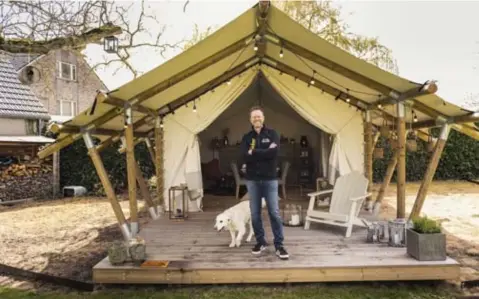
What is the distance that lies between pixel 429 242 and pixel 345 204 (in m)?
1.52

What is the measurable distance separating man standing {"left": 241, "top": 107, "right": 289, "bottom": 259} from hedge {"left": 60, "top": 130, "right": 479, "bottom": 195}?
→ 7.07 meters

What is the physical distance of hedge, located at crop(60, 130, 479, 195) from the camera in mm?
10344

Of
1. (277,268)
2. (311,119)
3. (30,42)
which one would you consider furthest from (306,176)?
(30,42)

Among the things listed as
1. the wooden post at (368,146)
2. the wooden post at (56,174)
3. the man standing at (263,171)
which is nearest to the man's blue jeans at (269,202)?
the man standing at (263,171)

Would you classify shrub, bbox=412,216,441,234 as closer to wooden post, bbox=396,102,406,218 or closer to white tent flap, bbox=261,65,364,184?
wooden post, bbox=396,102,406,218

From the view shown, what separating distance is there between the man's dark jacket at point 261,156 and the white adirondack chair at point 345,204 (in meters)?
1.38

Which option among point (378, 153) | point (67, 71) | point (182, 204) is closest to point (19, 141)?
point (182, 204)

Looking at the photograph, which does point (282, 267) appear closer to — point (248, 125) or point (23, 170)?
point (248, 125)

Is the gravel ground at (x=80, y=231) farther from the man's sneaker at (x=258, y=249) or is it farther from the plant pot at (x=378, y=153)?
the man's sneaker at (x=258, y=249)

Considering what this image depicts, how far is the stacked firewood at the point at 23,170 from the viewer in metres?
9.80

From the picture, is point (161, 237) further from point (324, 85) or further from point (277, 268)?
point (324, 85)

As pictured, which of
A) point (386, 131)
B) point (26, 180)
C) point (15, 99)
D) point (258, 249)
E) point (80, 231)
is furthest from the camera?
point (15, 99)

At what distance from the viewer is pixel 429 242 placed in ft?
12.3

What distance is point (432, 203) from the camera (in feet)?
27.2
